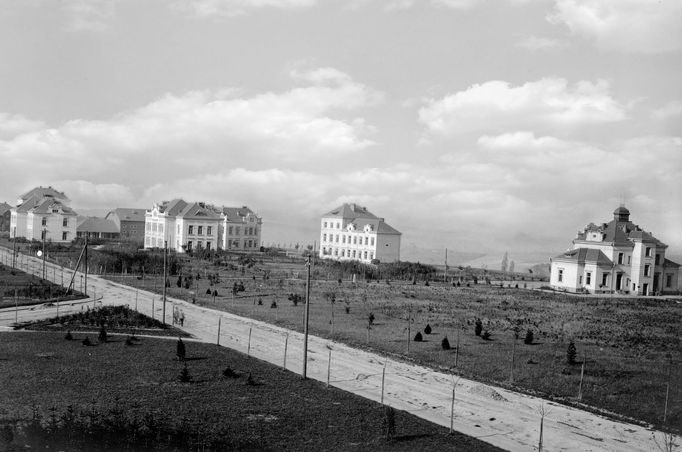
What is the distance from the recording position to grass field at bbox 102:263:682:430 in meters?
23.6

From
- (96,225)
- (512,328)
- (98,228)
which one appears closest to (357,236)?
(98,228)

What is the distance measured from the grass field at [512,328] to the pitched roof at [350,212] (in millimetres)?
31559

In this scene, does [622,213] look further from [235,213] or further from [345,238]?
[235,213]

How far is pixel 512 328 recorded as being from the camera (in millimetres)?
37531

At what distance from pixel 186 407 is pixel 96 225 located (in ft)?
328

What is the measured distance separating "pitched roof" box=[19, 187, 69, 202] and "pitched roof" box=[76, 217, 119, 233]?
6.09m

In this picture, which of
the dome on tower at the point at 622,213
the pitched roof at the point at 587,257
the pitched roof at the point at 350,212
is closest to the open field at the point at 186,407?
the pitched roof at the point at 587,257

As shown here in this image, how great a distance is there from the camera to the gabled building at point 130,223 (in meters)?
112

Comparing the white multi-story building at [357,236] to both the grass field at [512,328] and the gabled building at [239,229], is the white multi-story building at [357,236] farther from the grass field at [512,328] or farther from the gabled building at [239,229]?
the grass field at [512,328]

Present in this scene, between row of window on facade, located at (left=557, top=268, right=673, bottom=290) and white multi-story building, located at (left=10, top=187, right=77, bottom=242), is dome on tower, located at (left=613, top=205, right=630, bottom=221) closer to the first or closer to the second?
row of window on facade, located at (left=557, top=268, right=673, bottom=290)

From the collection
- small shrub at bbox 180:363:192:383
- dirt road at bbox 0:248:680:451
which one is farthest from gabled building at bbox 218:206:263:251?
small shrub at bbox 180:363:192:383

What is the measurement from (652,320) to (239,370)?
111 ft

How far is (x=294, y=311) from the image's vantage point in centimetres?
4216

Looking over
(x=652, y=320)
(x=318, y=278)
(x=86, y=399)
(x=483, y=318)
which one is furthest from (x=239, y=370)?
(x=318, y=278)
